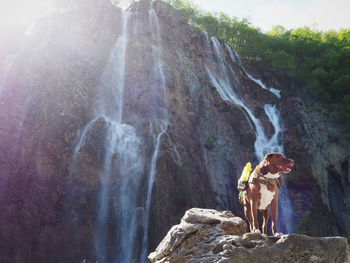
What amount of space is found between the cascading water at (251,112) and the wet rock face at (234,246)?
17.0 metres

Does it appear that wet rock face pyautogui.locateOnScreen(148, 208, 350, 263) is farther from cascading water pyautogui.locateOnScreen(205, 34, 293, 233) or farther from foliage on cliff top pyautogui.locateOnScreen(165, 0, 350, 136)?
foliage on cliff top pyautogui.locateOnScreen(165, 0, 350, 136)

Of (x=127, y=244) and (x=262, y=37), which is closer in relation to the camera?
(x=127, y=244)

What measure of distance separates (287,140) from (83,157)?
13.0 meters

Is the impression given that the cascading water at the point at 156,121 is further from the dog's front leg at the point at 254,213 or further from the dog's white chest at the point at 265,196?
the dog's white chest at the point at 265,196

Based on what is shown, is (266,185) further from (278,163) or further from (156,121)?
(156,121)

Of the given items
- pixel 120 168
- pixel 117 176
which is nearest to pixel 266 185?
pixel 117 176

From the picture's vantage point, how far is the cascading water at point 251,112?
22.5 m

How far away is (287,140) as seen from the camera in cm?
2455

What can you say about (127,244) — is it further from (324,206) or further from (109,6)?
(109,6)

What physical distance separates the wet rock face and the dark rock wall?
10934mm

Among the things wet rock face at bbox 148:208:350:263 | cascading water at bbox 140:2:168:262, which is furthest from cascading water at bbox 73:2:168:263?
wet rock face at bbox 148:208:350:263

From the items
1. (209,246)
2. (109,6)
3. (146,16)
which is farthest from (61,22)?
(209,246)

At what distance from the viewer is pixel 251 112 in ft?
86.3

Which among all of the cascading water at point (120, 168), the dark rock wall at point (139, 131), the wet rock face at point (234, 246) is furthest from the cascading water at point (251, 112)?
the wet rock face at point (234, 246)
